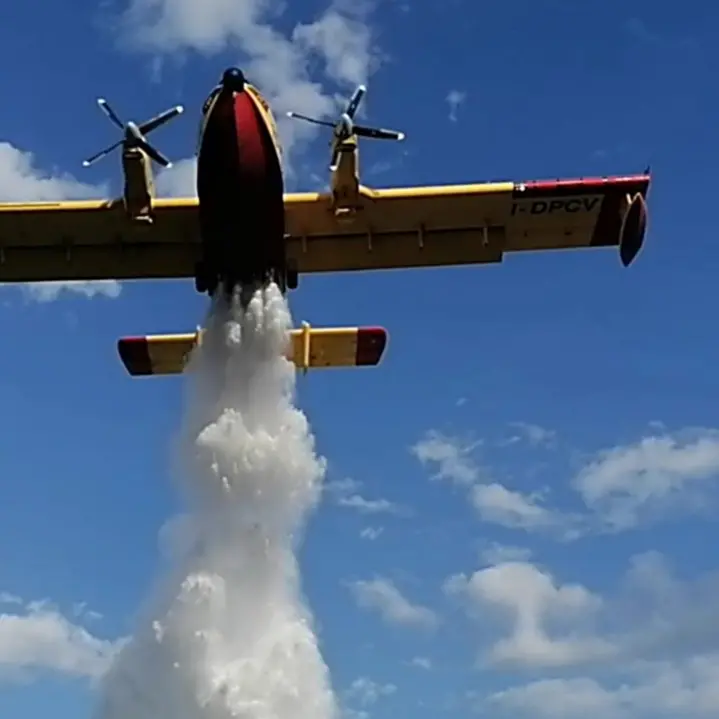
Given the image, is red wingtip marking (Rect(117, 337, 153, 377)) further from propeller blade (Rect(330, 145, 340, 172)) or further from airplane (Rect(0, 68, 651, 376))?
propeller blade (Rect(330, 145, 340, 172))

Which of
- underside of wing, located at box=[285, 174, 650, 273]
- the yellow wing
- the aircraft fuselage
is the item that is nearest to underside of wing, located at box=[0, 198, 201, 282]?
the yellow wing

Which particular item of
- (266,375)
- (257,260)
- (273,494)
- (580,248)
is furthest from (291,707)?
(580,248)

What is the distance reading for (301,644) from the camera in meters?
28.9

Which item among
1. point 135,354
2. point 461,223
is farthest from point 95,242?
point 461,223

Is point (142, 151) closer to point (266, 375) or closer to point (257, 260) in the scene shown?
point (257, 260)

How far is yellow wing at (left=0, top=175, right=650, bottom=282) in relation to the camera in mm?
28125

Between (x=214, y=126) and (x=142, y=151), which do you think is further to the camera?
(x=142, y=151)

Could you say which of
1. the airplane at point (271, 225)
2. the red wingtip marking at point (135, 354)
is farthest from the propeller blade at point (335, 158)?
the red wingtip marking at point (135, 354)

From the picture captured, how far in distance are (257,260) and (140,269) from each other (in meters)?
3.31

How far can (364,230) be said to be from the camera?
28.8 m

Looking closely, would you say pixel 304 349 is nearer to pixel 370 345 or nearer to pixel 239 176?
pixel 370 345

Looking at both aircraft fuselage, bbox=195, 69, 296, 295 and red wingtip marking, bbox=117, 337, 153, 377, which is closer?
aircraft fuselage, bbox=195, 69, 296, 295

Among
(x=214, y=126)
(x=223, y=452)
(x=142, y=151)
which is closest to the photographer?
(x=214, y=126)

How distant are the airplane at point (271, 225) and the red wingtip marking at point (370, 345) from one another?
0.03 meters
